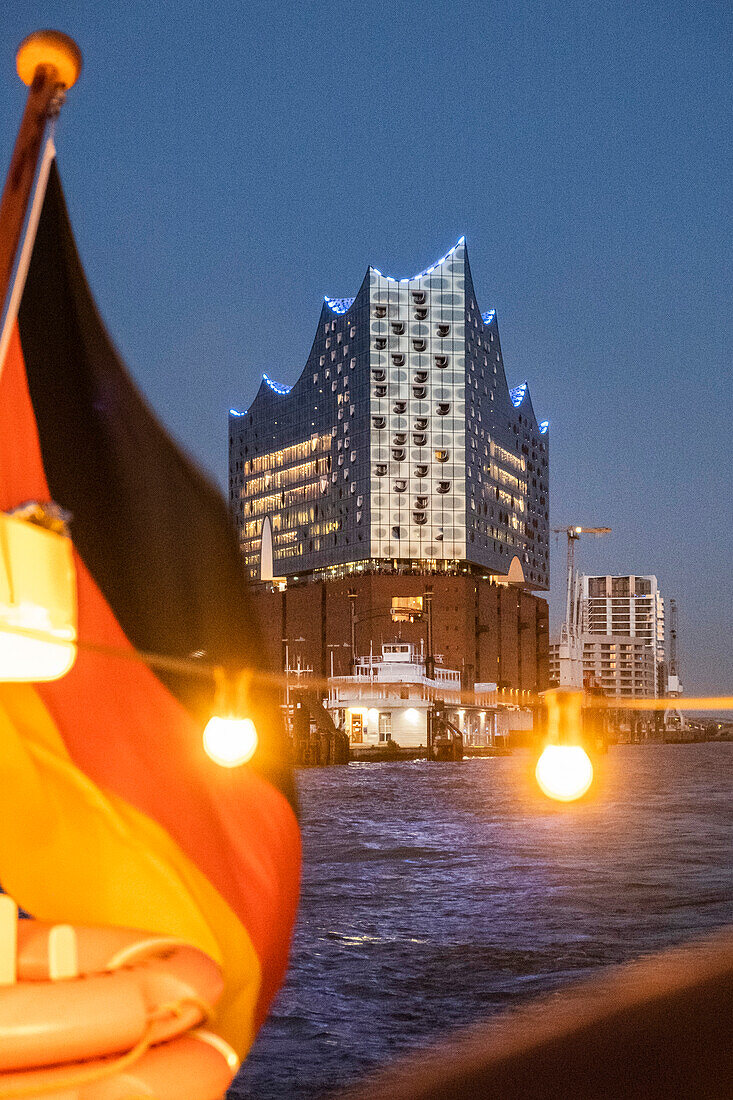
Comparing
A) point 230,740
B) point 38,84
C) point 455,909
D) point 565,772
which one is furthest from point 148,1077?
point 455,909

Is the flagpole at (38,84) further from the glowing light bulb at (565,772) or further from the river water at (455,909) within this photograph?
the river water at (455,909)

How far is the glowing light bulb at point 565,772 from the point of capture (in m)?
5.79

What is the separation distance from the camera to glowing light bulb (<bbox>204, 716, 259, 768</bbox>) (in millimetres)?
6625

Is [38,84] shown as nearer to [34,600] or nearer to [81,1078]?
[34,600]

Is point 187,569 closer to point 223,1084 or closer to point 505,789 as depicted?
point 223,1084

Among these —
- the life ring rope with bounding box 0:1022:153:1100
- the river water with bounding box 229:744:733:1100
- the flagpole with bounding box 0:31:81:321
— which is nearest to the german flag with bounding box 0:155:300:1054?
the life ring rope with bounding box 0:1022:153:1100

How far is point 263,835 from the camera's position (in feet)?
22.6

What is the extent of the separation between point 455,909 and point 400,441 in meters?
66.1

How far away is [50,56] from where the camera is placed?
4.33 meters

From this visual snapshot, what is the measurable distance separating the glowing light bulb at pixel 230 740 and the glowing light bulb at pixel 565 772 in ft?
5.95

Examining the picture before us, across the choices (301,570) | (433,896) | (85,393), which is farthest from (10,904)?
(301,570)

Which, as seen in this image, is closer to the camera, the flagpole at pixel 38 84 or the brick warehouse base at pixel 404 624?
the flagpole at pixel 38 84

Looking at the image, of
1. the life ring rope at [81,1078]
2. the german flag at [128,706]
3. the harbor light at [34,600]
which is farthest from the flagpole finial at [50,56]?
the life ring rope at [81,1078]

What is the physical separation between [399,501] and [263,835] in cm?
7481
